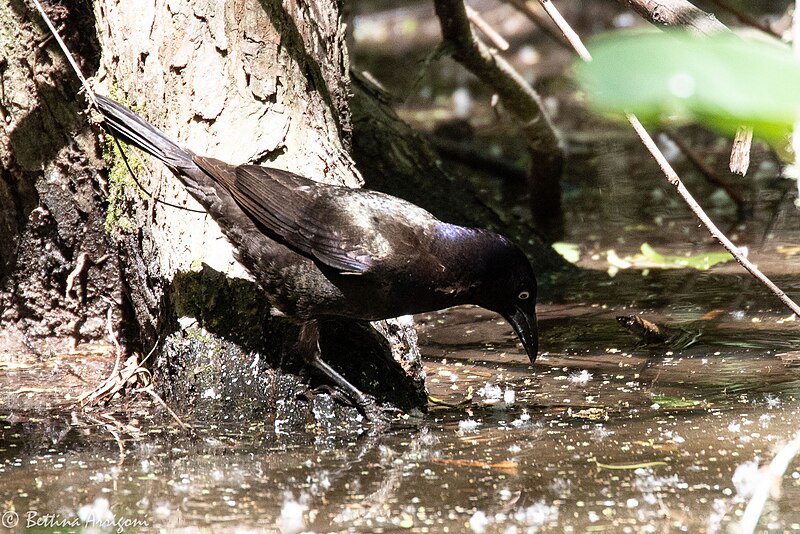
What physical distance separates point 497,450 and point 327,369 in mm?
792

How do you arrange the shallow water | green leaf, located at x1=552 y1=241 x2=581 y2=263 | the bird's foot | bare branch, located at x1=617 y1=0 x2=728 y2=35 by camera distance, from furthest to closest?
green leaf, located at x1=552 y1=241 x2=581 y2=263 < the bird's foot < bare branch, located at x1=617 y1=0 x2=728 y2=35 < the shallow water

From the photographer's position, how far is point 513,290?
13.6ft

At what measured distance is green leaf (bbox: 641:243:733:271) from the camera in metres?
6.27

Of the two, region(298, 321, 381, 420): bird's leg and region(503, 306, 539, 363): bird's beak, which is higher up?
region(503, 306, 539, 363): bird's beak

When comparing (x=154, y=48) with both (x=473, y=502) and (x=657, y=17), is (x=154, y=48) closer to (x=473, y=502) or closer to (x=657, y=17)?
(x=657, y=17)

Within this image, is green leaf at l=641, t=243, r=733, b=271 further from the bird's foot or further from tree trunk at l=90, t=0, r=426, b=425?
the bird's foot

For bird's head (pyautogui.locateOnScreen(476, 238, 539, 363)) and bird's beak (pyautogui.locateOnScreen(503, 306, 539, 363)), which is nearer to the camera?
bird's head (pyautogui.locateOnScreen(476, 238, 539, 363))

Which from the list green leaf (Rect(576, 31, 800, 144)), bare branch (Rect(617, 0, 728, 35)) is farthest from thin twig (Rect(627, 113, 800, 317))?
green leaf (Rect(576, 31, 800, 144))

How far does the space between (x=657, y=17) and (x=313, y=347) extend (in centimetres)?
180

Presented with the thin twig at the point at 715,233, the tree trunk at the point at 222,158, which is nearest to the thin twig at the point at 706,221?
the thin twig at the point at 715,233

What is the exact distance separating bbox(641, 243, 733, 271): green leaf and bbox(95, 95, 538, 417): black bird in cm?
253

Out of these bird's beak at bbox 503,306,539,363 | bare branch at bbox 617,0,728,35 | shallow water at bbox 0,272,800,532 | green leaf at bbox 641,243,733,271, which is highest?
bare branch at bbox 617,0,728,35

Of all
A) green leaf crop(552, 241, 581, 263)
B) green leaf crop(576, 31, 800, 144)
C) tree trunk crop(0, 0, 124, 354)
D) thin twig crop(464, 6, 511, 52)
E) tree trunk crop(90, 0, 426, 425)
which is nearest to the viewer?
green leaf crop(576, 31, 800, 144)

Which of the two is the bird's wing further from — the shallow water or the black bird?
the shallow water
